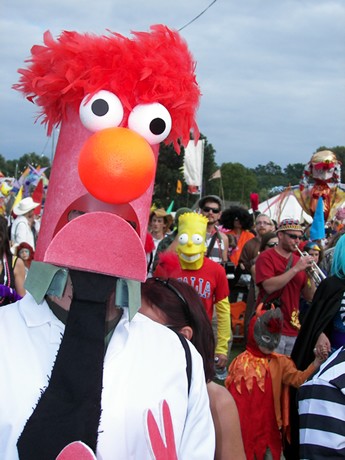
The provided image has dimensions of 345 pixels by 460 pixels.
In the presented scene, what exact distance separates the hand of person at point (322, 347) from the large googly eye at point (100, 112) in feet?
6.43

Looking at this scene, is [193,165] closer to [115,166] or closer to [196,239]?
[196,239]

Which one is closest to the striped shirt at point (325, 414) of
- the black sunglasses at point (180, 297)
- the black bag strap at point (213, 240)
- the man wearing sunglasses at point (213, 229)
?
the black sunglasses at point (180, 297)

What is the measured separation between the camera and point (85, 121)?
1.50m

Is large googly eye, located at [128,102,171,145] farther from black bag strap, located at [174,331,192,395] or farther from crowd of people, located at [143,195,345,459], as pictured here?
crowd of people, located at [143,195,345,459]

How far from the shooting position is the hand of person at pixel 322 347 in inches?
117

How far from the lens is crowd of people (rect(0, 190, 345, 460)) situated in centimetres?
191

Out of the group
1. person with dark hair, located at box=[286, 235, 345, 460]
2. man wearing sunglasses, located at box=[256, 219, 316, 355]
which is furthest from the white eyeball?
person with dark hair, located at box=[286, 235, 345, 460]

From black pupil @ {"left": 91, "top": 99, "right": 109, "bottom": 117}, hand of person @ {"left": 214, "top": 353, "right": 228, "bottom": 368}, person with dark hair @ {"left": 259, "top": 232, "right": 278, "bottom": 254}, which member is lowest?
hand of person @ {"left": 214, "top": 353, "right": 228, "bottom": 368}

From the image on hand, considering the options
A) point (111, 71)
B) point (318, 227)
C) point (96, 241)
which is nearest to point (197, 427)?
point (96, 241)

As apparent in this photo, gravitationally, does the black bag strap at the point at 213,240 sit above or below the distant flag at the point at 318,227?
below

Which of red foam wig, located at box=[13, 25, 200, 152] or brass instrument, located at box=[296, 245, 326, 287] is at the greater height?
red foam wig, located at box=[13, 25, 200, 152]

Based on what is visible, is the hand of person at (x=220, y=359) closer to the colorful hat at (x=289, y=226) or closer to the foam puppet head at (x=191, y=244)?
the foam puppet head at (x=191, y=244)

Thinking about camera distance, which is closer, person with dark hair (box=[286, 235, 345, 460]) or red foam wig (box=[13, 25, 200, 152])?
red foam wig (box=[13, 25, 200, 152])

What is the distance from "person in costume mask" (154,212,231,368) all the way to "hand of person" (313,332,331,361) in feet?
3.70
